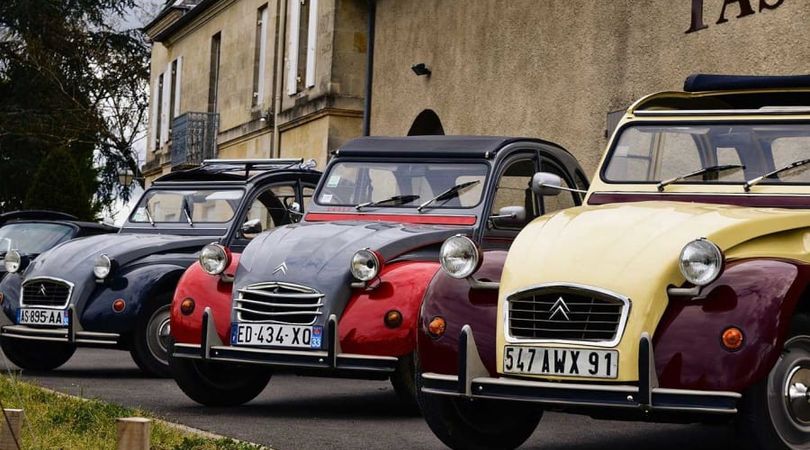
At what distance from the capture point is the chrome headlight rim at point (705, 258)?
6.63m

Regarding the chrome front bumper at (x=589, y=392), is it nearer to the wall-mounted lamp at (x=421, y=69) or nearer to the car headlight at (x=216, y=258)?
the car headlight at (x=216, y=258)

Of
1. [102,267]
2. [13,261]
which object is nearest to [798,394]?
[102,267]

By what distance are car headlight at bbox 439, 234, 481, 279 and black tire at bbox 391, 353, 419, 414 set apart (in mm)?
1726

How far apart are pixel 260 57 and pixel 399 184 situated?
17254 millimetres

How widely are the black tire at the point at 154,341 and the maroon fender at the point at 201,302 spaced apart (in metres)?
2.06

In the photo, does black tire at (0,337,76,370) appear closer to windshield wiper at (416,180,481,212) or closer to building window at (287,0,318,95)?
windshield wiper at (416,180,481,212)

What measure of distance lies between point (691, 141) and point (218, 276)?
10.6 feet

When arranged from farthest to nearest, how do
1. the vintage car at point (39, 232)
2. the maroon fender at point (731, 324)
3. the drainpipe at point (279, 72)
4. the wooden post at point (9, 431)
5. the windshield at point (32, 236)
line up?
the drainpipe at point (279, 72) < the windshield at point (32, 236) < the vintage car at point (39, 232) < the maroon fender at point (731, 324) < the wooden post at point (9, 431)

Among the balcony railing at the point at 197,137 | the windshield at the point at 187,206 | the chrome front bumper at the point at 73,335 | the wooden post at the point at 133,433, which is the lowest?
the chrome front bumper at the point at 73,335

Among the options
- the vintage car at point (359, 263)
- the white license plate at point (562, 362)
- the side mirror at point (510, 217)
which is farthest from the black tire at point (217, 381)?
the white license plate at point (562, 362)

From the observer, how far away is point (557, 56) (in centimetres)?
1695

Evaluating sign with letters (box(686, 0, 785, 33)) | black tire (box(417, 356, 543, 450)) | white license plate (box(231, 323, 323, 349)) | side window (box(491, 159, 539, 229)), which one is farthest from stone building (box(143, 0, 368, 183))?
black tire (box(417, 356, 543, 450))

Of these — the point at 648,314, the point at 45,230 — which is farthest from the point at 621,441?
the point at 45,230

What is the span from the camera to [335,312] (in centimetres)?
909
